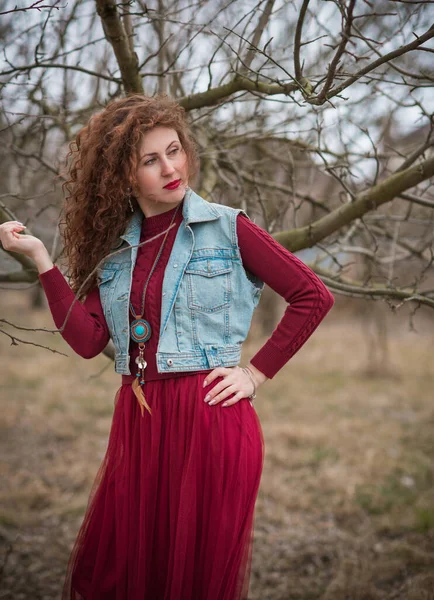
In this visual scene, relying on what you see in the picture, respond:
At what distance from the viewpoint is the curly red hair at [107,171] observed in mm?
1839

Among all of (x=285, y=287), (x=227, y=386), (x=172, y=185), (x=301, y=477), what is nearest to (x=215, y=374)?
(x=227, y=386)

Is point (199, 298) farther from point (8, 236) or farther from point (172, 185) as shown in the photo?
point (8, 236)

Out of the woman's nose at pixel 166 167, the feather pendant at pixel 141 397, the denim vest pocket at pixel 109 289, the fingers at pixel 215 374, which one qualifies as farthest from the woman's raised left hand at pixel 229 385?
the woman's nose at pixel 166 167

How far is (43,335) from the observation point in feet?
38.5

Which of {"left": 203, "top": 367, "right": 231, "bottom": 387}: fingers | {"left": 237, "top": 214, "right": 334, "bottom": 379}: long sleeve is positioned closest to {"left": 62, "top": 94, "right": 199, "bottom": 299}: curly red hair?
{"left": 237, "top": 214, "right": 334, "bottom": 379}: long sleeve

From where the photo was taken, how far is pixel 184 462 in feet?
5.98

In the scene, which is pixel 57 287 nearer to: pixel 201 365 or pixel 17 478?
pixel 201 365

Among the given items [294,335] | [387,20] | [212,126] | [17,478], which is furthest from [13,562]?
[387,20]

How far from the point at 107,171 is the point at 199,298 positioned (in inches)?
19.8

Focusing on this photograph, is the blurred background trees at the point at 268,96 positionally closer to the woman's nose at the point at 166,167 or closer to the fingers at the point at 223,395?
the woman's nose at the point at 166,167

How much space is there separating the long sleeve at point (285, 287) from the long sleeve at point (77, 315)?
52 cm

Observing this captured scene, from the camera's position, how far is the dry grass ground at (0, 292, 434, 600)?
3275 mm

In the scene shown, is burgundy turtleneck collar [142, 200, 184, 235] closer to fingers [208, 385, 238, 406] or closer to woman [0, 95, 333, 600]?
woman [0, 95, 333, 600]

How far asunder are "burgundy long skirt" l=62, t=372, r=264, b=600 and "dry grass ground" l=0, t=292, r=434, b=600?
3.43 ft
